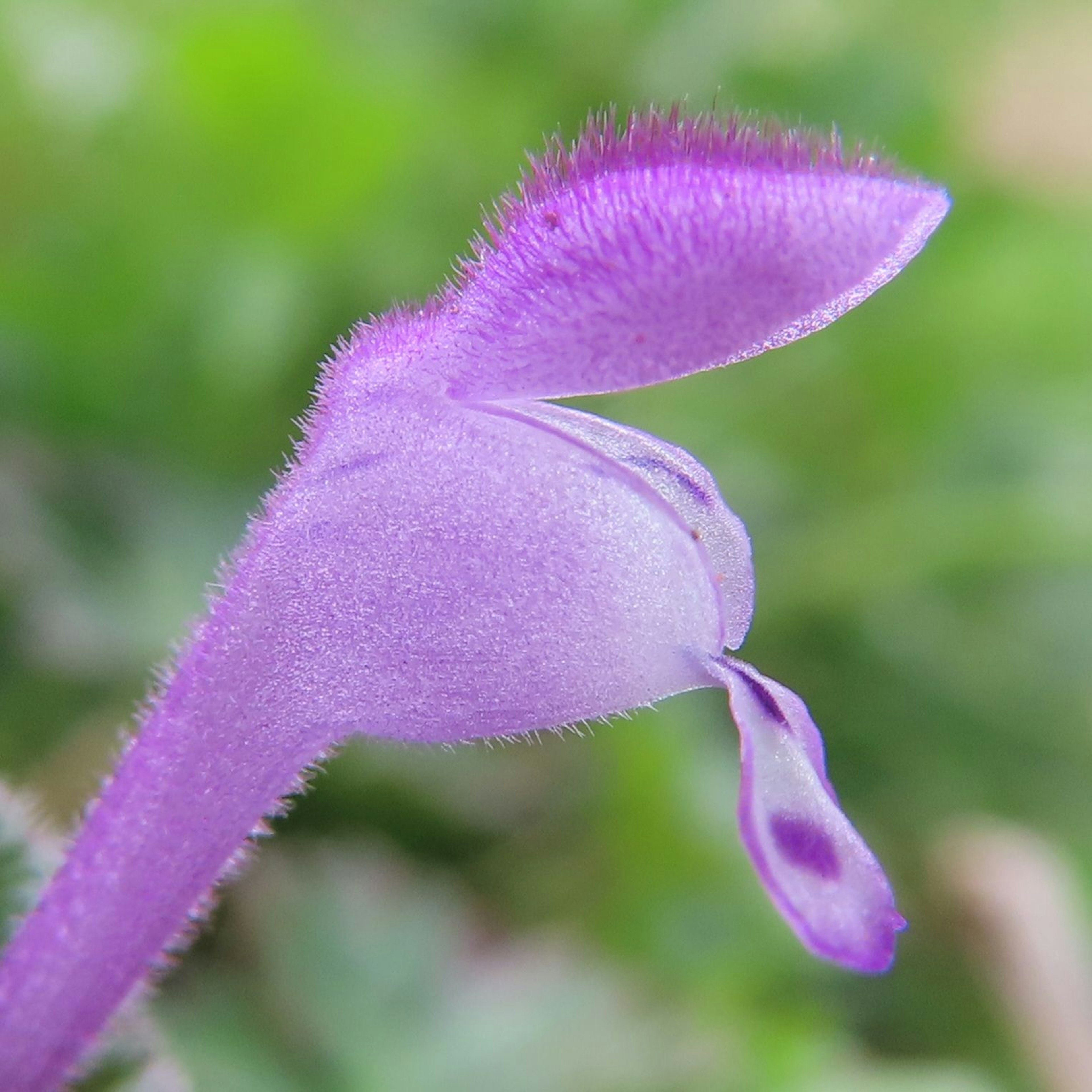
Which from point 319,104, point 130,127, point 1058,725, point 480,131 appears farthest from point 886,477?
point 130,127

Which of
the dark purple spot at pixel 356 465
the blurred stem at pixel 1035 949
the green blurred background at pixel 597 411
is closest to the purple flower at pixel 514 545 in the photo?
the dark purple spot at pixel 356 465

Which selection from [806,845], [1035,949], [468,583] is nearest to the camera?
[806,845]

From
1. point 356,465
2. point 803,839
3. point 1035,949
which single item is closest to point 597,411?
point 1035,949

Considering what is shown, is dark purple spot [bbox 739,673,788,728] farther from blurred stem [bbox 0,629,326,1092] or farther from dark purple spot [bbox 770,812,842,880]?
blurred stem [bbox 0,629,326,1092]

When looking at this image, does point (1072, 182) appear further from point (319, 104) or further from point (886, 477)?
point (319, 104)

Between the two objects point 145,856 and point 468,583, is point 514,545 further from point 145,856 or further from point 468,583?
point 145,856

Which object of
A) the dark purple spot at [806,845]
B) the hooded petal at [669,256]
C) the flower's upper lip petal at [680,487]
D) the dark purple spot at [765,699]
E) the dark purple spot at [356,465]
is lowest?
the dark purple spot at [356,465]

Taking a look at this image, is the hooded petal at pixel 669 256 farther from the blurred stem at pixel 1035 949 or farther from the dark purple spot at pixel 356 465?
the blurred stem at pixel 1035 949

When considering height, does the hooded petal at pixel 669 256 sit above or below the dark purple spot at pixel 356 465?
above
